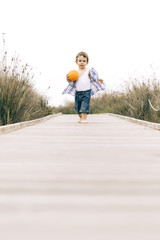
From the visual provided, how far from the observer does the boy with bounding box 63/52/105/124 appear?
796 cm

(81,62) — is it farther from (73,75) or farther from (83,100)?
(83,100)

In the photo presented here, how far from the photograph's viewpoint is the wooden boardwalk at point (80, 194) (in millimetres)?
1613

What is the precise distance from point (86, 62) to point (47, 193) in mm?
6060

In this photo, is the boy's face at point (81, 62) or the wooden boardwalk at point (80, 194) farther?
the boy's face at point (81, 62)

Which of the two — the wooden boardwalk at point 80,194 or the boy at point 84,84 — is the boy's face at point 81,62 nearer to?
the boy at point 84,84

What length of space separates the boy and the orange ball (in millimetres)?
118

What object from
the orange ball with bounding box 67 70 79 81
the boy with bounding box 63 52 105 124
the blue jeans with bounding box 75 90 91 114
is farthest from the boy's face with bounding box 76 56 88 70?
the blue jeans with bounding box 75 90 91 114

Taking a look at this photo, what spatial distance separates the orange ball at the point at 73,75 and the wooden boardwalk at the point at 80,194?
4.24 metres

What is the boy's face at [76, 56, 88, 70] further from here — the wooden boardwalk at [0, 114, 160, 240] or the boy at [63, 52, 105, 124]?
the wooden boardwalk at [0, 114, 160, 240]

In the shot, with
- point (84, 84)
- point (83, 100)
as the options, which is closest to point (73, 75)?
point (84, 84)

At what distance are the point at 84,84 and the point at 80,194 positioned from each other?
234 inches

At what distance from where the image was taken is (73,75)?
783 cm

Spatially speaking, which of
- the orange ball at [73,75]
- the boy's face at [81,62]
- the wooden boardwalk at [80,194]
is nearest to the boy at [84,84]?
the boy's face at [81,62]

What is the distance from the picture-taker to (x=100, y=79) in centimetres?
808
